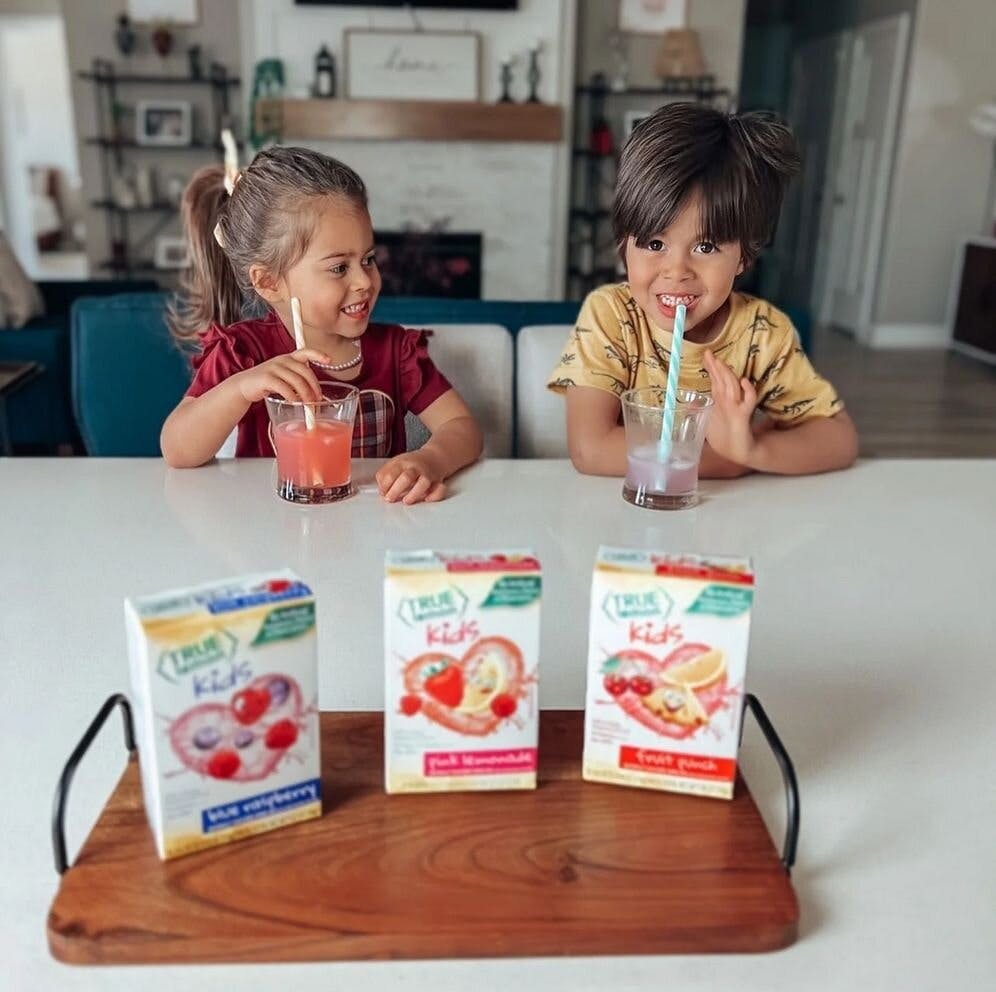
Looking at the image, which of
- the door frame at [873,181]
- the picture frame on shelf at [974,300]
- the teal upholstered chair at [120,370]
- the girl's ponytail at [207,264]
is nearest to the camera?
the girl's ponytail at [207,264]

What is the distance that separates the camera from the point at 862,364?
5.81 metres

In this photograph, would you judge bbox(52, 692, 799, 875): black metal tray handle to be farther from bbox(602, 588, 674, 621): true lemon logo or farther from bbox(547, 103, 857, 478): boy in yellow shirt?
bbox(547, 103, 857, 478): boy in yellow shirt

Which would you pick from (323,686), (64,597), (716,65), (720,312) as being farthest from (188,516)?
(716,65)

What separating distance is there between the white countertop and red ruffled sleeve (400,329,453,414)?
20 cm

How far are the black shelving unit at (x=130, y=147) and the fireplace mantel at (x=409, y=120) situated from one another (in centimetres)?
44

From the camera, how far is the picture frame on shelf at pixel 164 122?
18.1ft

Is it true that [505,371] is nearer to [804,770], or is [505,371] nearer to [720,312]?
[720,312]

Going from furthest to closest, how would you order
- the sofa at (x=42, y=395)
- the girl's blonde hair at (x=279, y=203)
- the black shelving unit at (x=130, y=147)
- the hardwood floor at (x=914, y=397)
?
the black shelving unit at (x=130, y=147), the hardwood floor at (x=914, y=397), the sofa at (x=42, y=395), the girl's blonde hair at (x=279, y=203)

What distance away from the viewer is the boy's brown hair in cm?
115

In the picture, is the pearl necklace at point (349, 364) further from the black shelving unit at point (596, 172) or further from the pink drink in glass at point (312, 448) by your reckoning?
the black shelving unit at point (596, 172)

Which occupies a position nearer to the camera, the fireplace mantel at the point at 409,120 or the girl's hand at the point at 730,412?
the girl's hand at the point at 730,412

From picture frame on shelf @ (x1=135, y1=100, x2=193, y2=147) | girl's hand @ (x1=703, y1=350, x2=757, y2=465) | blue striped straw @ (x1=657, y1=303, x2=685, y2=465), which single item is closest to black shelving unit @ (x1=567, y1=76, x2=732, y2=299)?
picture frame on shelf @ (x1=135, y1=100, x2=193, y2=147)

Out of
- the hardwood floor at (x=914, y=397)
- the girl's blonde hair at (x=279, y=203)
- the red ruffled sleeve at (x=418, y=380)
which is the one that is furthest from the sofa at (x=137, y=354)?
the hardwood floor at (x=914, y=397)

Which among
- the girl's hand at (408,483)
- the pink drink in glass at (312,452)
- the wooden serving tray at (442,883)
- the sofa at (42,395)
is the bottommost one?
the sofa at (42,395)
